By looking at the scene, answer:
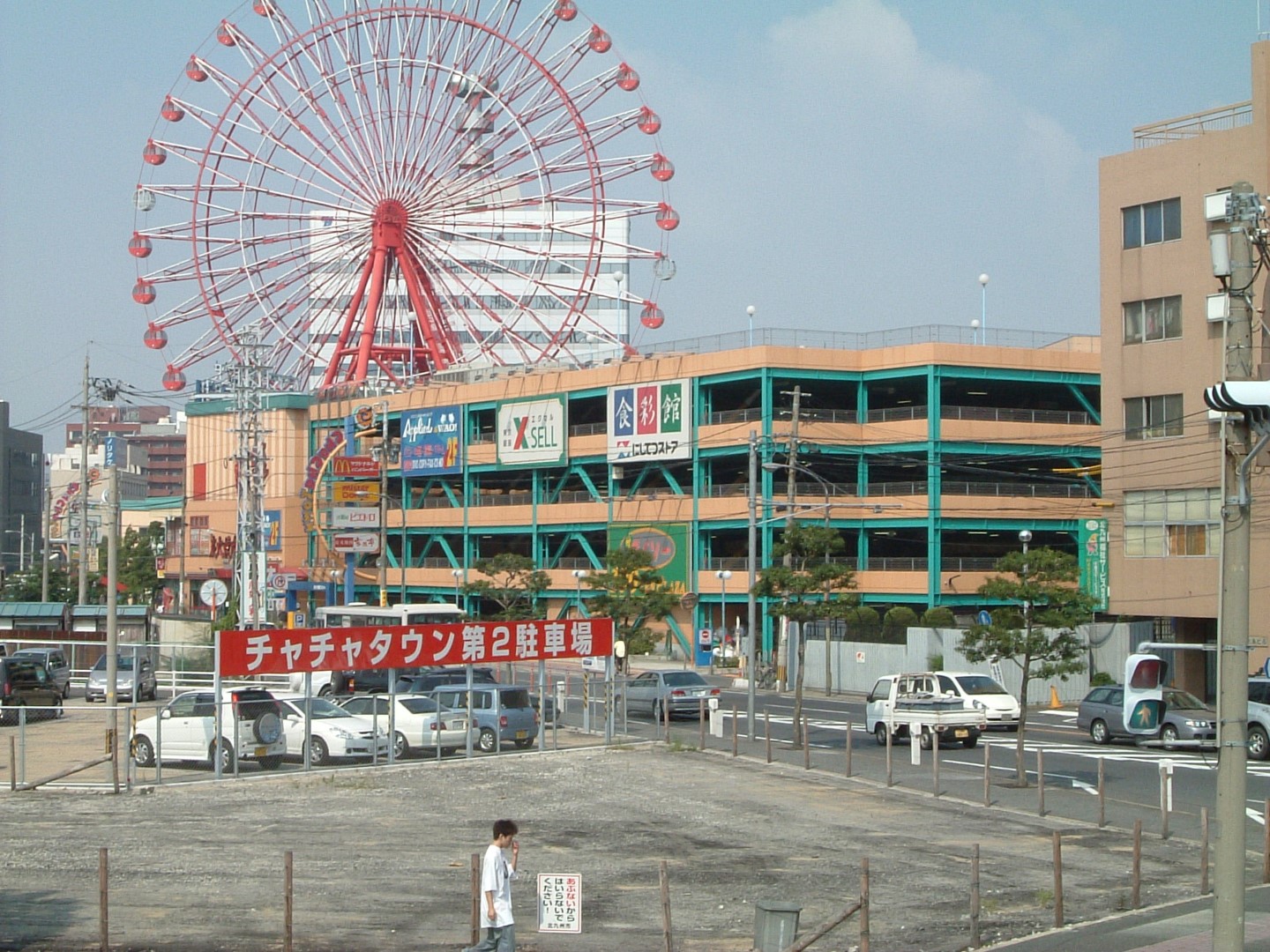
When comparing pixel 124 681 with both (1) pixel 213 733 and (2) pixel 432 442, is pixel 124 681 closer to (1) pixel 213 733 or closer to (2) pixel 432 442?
(1) pixel 213 733

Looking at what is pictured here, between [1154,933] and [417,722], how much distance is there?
19.7 metres

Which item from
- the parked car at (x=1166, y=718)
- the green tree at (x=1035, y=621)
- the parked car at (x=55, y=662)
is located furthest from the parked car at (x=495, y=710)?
the parked car at (x=55, y=662)

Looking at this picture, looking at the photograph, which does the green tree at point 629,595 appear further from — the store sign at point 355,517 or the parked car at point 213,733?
the parked car at point 213,733

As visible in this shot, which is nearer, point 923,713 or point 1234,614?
point 1234,614

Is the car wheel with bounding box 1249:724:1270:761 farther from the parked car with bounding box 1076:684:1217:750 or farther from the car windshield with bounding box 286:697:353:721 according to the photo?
the car windshield with bounding box 286:697:353:721

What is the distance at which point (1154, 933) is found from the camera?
15914mm

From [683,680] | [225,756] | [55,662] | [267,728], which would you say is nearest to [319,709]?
[267,728]

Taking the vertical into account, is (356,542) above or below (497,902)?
above

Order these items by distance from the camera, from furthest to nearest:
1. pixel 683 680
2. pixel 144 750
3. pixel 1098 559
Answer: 1. pixel 1098 559
2. pixel 683 680
3. pixel 144 750

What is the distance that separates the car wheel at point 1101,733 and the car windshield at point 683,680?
10984mm

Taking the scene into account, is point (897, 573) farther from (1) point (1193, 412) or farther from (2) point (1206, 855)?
(2) point (1206, 855)

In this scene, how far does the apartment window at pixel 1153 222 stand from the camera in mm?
49094

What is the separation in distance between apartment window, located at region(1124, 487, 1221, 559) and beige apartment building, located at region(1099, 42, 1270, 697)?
37mm

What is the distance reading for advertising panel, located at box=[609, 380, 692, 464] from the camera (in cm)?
7175
